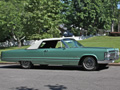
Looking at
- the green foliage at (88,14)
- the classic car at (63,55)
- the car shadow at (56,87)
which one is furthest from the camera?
the green foliage at (88,14)

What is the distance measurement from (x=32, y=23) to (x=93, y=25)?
104 ft

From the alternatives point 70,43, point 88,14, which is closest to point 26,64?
point 70,43

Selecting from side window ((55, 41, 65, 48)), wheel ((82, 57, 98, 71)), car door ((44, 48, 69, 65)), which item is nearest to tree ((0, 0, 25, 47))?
side window ((55, 41, 65, 48))

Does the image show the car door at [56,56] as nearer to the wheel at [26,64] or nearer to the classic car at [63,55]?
the classic car at [63,55]

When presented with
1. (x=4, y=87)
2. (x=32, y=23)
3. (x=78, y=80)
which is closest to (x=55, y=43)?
(x=78, y=80)

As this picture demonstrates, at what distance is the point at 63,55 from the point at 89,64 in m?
1.31

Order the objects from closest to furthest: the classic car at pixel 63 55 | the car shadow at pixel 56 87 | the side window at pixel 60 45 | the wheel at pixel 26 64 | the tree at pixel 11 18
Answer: the car shadow at pixel 56 87, the classic car at pixel 63 55, the side window at pixel 60 45, the wheel at pixel 26 64, the tree at pixel 11 18

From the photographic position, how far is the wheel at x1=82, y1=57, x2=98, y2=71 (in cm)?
1089

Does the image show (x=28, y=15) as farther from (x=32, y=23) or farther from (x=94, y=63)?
(x=94, y=63)

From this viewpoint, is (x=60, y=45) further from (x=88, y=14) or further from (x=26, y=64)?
(x=88, y=14)

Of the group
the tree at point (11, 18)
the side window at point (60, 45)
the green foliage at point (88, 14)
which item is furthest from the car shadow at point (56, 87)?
the green foliage at point (88, 14)

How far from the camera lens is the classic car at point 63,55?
10708mm

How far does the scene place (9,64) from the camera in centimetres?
1533

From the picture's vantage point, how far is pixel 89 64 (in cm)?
1098
